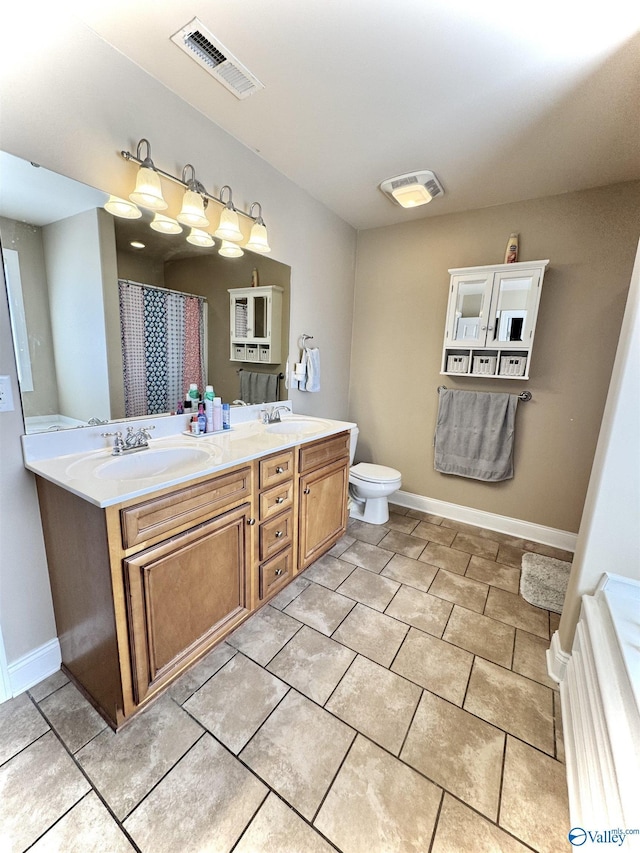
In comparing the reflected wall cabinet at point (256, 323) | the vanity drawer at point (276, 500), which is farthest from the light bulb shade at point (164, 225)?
the vanity drawer at point (276, 500)

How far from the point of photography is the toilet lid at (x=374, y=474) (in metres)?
2.65

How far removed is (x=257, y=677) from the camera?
1436mm

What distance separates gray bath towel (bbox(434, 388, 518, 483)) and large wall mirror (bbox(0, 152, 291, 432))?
84.8 inches

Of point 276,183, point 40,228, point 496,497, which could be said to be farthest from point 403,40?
point 496,497

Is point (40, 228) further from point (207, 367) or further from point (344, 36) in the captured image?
point (344, 36)

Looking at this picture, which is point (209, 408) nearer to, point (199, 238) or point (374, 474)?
point (199, 238)

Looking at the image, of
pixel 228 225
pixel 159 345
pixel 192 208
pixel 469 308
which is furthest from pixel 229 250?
pixel 469 308

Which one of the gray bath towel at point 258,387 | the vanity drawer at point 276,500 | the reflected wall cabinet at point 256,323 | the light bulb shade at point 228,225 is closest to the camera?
the vanity drawer at point 276,500

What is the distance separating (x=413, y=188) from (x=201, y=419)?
1.99 meters

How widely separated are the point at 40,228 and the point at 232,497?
4.08 ft

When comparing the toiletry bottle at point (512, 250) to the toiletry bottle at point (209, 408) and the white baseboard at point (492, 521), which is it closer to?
the white baseboard at point (492, 521)

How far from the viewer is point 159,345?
172 cm

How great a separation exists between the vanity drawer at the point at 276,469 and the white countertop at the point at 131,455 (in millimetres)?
53

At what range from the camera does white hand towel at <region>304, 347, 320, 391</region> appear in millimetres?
2611
